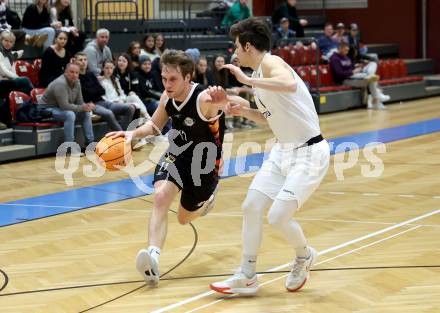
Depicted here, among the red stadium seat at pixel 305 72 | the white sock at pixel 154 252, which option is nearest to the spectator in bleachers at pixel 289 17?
the red stadium seat at pixel 305 72

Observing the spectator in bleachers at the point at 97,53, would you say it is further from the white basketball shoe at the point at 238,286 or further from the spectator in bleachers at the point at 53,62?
the white basketball shoe at the point at 238,286

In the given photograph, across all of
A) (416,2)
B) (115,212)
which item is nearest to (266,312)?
(115,212)

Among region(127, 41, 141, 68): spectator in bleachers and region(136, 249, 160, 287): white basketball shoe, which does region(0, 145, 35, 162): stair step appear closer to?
region(127, 41, 141, 68): spectator in bleachers

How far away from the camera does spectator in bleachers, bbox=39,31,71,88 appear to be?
13.5 meters

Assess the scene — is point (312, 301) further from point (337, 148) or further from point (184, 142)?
point (337, 148)

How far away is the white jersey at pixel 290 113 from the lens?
564 centimetres

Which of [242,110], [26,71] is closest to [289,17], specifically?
[26,71]

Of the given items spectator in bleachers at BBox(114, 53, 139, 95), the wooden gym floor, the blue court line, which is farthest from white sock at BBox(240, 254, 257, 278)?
spectator in bleachers at BBox(114, 53, 139, 95)

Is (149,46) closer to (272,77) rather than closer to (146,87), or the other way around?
(146,87)

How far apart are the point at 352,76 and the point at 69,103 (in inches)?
335

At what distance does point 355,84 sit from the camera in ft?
63.3

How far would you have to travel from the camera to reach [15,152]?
484 inches

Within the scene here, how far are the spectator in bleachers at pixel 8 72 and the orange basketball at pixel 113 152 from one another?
701 centimetres

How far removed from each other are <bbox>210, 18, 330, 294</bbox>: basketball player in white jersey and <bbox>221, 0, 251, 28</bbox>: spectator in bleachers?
1316cm
